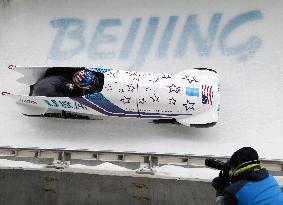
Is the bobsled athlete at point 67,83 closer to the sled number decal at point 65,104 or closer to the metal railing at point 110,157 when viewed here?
the sled number decal at point 65,104

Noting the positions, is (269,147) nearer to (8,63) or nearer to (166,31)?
(166,31)

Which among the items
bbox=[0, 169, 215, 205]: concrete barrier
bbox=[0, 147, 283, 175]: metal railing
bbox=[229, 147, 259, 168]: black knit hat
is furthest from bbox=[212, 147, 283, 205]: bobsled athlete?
bbox=[0, 147, 283, 175]: metal railing

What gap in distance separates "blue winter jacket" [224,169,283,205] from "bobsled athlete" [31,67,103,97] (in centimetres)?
279

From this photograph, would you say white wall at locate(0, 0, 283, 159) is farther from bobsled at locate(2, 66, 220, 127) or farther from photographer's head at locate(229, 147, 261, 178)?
photographer's head at locate(229, 147, 261, 178)

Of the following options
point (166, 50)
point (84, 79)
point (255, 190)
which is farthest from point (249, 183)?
point (166, 50)

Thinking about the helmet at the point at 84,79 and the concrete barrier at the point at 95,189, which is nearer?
the concrete barrier at the point at 95,189

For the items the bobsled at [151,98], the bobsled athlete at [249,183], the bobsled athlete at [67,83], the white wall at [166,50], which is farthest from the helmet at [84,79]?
the bobsled athlete at [249,183]

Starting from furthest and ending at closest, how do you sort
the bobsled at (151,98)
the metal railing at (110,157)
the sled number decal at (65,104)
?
1. the sled number decal at (65,104)
2. the bobsled at (151,98)
3. the metal railing at (110,157)

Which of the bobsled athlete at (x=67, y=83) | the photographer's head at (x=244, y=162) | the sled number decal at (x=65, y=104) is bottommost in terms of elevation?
the photographer's head at (x=244, y=162)

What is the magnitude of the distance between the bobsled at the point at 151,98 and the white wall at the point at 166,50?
285 millimetres

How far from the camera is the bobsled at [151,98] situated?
607 centimetres

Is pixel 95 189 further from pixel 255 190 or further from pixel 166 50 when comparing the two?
pixel 255 190

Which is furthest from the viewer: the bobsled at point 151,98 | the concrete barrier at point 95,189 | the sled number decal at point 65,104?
the sled number decal at point 65,104

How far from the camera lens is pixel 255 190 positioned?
3.61 metres
